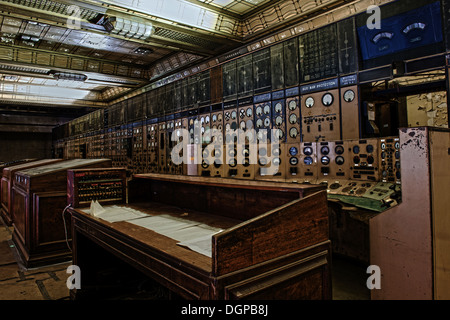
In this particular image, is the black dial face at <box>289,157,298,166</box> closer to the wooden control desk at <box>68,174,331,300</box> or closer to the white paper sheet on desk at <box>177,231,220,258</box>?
the wooden control desk at <box>68,174,331,300</box>

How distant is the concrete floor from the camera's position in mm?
2680

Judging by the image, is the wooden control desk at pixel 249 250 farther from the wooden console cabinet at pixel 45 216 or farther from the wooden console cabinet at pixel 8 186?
the wooden console cabinet at pixel 8 186

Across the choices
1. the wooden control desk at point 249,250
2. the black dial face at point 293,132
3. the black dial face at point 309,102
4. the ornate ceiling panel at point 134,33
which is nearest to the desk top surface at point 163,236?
the wooden control desk at point 249,250

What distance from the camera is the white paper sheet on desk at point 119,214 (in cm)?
207

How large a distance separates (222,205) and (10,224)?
5.05 m

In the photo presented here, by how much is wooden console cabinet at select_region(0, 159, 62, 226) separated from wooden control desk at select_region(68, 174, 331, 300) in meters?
3.60

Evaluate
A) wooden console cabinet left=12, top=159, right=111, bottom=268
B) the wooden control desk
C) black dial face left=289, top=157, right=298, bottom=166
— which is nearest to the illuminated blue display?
black dial face left=289, top=157, right=298, bottom=166

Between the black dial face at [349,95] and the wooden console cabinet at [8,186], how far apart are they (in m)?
4.57

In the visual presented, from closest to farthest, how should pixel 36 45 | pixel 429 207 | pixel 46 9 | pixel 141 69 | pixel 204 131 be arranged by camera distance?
pixel 429 207 → pixel 46 9 → pixel 204 131 → pixel 36 45 → pixel 141 69

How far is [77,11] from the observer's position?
408 cm

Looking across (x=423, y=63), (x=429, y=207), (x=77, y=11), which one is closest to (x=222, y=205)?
(x=429, y=207)

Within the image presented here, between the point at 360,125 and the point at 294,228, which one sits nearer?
the point at 294,228

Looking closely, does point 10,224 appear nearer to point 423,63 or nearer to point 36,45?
point 36,45

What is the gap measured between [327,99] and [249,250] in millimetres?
3408
